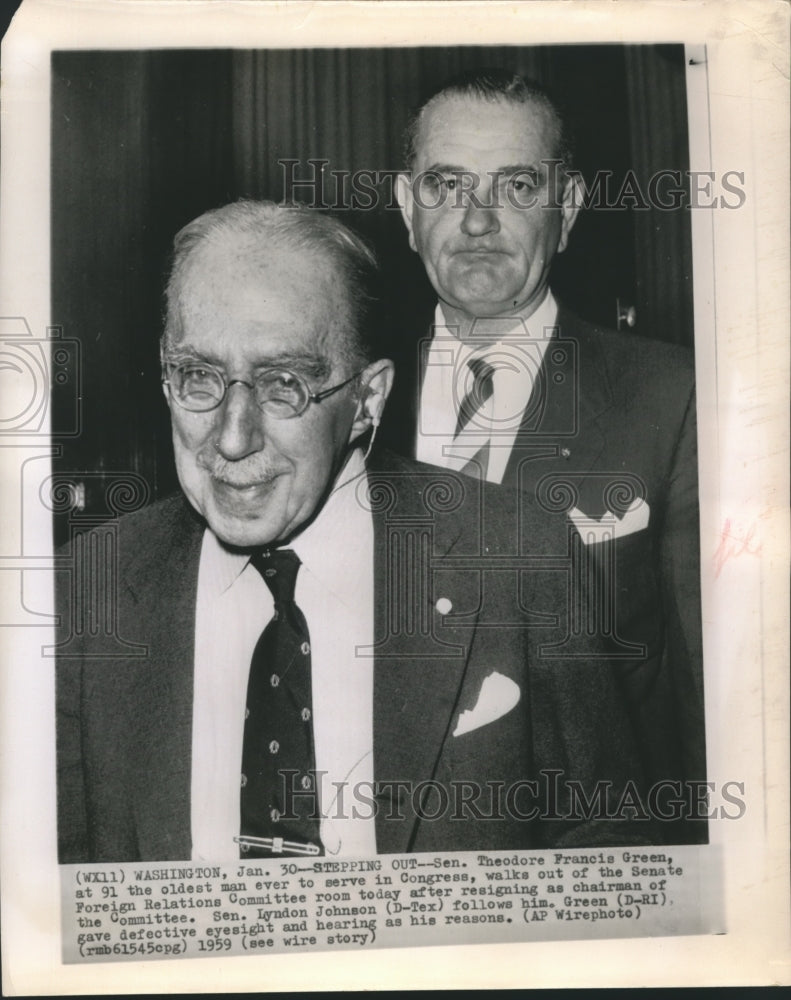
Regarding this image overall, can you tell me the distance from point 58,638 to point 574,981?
77 centimetres

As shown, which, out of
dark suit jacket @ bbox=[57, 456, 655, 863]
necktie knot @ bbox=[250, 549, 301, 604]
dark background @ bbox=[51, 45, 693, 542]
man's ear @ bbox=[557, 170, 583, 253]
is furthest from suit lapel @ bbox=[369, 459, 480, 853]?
man's ear @ bbox=[557, 170, 583, 253]

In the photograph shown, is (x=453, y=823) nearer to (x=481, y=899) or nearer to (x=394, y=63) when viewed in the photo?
(x=481, y=899)

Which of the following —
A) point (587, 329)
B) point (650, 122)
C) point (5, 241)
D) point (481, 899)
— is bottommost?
point (481, 899)

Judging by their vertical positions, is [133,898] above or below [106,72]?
below

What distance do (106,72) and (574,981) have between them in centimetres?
127

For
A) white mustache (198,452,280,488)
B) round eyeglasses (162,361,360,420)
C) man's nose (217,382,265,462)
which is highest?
round eyeglasses (162,361,360,420)

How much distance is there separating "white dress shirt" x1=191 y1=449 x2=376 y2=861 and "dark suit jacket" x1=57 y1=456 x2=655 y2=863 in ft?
0.06

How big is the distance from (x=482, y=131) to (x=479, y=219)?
0.11 meters

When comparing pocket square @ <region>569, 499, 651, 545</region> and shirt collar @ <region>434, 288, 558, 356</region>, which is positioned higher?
shirt collar @ <region>434, 288, 558, 356</region>

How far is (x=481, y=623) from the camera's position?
3.62 feet

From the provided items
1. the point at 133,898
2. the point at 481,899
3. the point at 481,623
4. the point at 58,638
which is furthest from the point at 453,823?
the point at 58,638

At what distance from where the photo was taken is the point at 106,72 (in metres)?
1.11

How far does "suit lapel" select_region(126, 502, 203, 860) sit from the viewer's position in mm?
1096

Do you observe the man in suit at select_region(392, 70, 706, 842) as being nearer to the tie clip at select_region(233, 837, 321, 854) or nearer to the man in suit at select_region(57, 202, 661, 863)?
the man in suit at select_region(57, 202, 661, 863)
